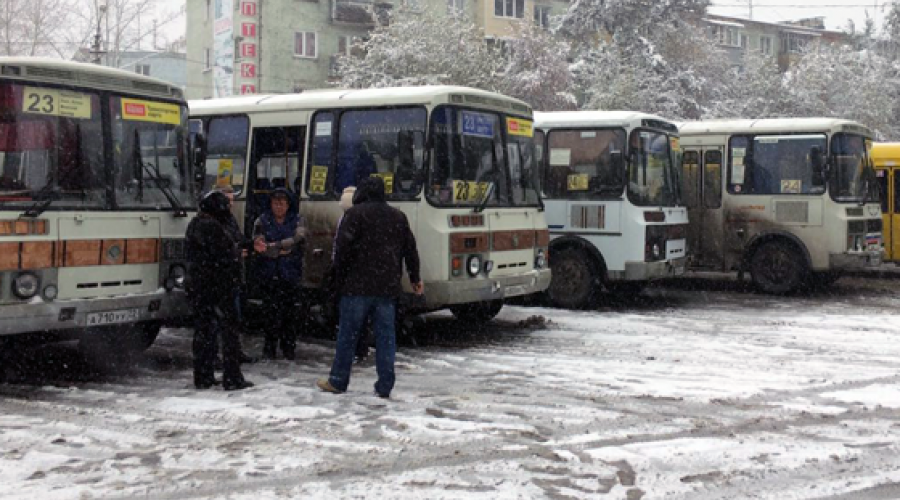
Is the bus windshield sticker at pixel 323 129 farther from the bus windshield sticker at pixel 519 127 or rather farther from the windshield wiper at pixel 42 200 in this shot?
the windshield wiper at pixel 42 200

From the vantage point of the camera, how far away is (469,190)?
11242 mm

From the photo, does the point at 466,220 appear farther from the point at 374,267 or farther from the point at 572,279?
the point at 572,279

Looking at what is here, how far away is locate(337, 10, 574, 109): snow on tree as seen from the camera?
36.5 metres

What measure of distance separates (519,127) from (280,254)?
11.5 feet

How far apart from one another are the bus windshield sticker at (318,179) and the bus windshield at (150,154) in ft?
5.67

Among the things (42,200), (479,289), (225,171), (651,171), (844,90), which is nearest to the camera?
(42,200)


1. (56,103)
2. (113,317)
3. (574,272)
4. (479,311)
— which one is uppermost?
(56,103)

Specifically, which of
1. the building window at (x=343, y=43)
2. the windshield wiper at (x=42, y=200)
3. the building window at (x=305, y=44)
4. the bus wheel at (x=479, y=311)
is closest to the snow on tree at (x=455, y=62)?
the building window at (x=305, y=44)

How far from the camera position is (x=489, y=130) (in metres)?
11.6

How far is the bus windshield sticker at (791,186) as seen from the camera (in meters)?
16.7

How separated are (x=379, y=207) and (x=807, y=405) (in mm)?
3793

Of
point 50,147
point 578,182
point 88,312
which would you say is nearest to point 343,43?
point 578,182

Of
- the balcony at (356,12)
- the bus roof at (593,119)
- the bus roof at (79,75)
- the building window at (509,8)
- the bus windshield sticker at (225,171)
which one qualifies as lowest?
the bus windshield sticker at (225,171)

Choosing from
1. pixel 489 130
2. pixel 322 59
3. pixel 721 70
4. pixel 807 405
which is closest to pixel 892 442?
pixel 807 405
